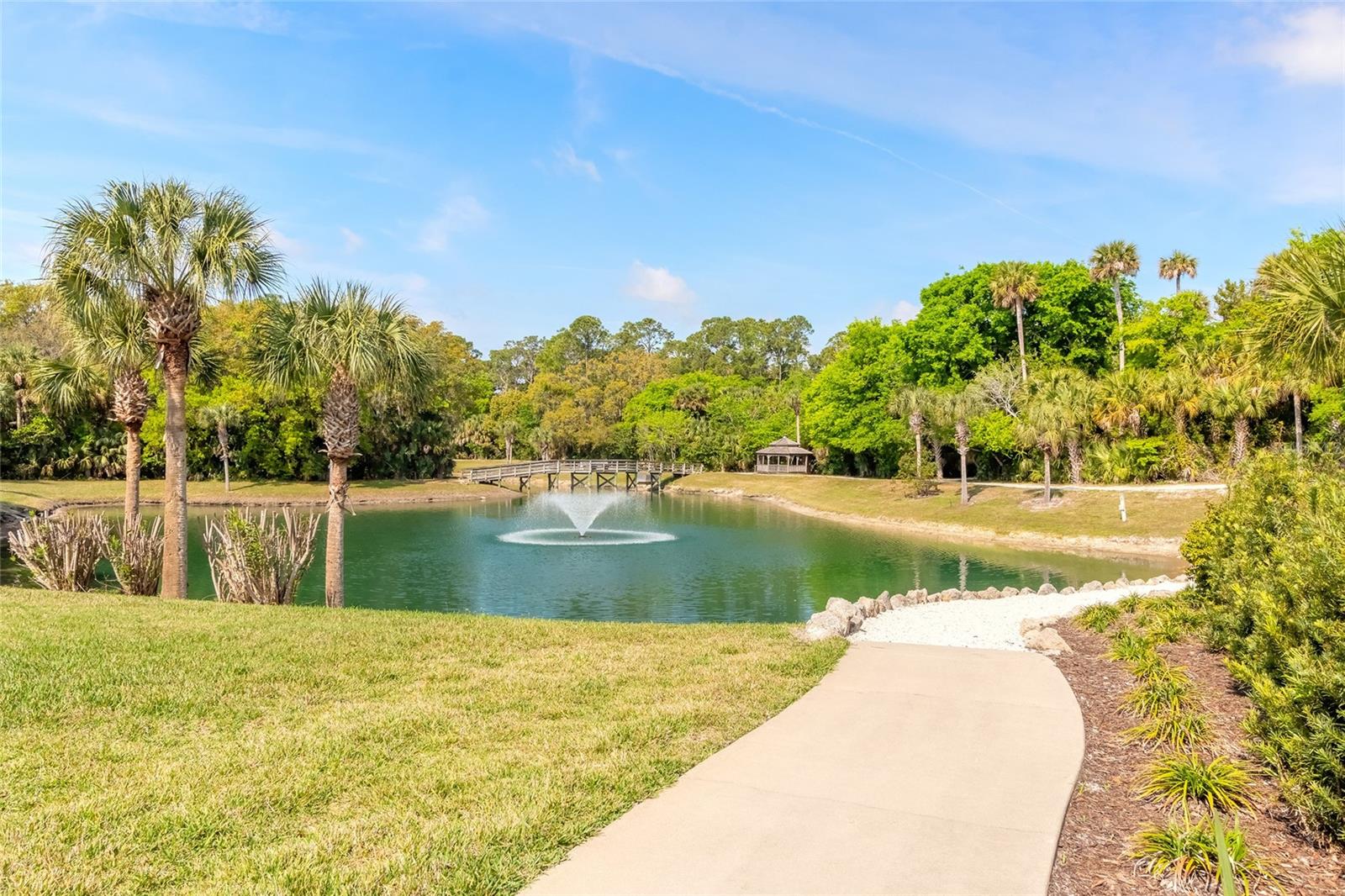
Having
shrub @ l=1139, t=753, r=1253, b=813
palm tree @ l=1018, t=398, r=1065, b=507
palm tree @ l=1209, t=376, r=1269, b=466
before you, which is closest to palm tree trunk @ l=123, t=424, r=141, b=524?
shrub @ l=1139, t=753, r=1253, b=813

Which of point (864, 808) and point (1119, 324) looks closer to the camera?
point (864, 808)

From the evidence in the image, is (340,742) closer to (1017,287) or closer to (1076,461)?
(1076,461)

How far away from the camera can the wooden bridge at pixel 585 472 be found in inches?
2459

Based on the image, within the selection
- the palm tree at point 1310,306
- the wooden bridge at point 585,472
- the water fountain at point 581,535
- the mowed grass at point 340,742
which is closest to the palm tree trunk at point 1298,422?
the water fountain at point 581,535

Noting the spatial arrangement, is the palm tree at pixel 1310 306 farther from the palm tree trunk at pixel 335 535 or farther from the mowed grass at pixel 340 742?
the palm tree trunk at pixel 335 535

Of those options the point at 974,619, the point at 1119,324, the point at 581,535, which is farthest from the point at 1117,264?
the point at 974,619

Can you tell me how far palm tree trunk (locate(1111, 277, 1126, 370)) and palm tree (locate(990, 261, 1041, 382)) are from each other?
17.1ft

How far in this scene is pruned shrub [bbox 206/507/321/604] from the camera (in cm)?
1376

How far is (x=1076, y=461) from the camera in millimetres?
39750

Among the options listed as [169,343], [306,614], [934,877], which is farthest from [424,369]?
[934,877]

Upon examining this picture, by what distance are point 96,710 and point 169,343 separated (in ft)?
32.0

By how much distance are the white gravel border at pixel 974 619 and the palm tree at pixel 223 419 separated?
49543 millimetres

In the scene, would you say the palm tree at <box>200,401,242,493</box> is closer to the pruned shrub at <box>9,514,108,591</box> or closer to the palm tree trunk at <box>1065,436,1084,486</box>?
the pruned shrub at <box>9,514,108,591</box>

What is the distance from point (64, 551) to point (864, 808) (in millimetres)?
15864
